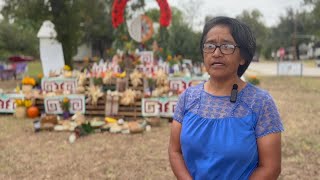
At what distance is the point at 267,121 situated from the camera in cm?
179

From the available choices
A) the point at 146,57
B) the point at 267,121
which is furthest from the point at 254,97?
the point at 146,57

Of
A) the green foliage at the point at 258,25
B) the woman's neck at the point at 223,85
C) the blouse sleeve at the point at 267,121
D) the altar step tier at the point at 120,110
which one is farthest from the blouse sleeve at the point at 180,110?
the green foliage at the point at 258,25

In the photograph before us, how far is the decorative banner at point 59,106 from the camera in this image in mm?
8332

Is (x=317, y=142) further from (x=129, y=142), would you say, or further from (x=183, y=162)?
(x=183, y=162)

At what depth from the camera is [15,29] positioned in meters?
33.2

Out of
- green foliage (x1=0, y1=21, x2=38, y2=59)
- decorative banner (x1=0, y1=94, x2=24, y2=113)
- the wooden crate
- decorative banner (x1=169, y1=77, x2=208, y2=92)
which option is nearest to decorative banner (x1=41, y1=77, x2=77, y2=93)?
decorative banner (x1=0, y1=94, x2=24, y2=113)

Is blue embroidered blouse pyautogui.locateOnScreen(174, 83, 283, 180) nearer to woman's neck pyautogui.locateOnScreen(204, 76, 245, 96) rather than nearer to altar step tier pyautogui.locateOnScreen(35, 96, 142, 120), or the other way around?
woman's neck pyautogui.locateOnScreen(204, 76, 245, 96)

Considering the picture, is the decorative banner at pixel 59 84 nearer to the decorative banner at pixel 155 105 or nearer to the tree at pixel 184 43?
the decorative banner at pixel 155 105

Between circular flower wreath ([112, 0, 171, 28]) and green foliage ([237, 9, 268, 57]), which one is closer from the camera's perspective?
circular flower wreath ([112, 0, 171, 28])

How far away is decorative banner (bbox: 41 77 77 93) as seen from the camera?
9.25 meters

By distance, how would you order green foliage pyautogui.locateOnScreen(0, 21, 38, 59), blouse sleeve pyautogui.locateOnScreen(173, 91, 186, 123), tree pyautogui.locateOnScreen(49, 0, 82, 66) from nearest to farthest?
1. blouse sleeve pyautogui.locateOnScreen(173, 91, 186, 123)
2. tree pyautogui.locateOnScreen(49, 0, 82, 66)
3. green foliage pyautogui.locateOnScreen(0, 21, 38, 59)

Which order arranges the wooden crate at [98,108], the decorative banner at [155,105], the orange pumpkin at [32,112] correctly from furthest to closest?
the orange pumpkin at [32,112] → the wooden crate at [98,108] → the decorative banner at [155,105]

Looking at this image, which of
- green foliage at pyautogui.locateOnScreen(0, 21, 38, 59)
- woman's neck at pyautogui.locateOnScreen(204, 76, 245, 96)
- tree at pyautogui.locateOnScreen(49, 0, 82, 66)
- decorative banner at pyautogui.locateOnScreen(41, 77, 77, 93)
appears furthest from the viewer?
green foliage at pyautogui.locateOnScreen(0, 21, 38, 59)

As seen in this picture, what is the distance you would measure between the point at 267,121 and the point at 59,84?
8.25 meters
